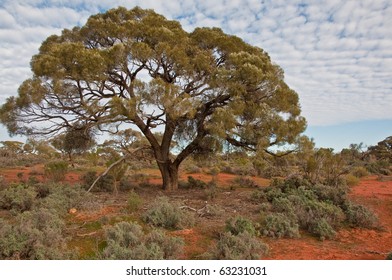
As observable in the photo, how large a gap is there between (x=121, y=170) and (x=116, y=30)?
6102mm

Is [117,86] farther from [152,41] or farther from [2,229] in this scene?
[2,229]

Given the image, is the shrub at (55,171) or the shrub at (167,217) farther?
the shrub at (55,171)

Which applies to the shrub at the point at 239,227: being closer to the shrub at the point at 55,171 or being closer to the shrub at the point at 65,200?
the shrub at the point at 65,200

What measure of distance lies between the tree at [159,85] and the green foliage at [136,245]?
4.85m

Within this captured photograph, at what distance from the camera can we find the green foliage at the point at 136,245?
20.0 feet

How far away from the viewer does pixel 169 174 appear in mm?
15086

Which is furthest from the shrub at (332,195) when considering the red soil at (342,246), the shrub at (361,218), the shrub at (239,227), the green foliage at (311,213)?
the shrub at (239,227)

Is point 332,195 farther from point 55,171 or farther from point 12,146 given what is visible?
point 12,146

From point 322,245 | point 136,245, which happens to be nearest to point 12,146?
point 136,245

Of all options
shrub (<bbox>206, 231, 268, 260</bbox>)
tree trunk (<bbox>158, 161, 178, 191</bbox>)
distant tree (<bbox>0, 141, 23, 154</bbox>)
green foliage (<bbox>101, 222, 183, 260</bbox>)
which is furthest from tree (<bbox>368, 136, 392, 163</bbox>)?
distant tree (<bbox>0, 141, 23, 154</bbox>)

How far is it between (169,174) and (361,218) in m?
8.08

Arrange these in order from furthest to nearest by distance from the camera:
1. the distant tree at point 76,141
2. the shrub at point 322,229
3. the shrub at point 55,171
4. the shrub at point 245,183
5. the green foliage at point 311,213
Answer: the shrub at point 245,183, the shrub at point 55,171, the distant tree at point 76,141, the green foliage at point 311,213, the shrub at point 322,229

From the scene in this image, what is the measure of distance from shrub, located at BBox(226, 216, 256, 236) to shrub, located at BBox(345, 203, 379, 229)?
3.52m

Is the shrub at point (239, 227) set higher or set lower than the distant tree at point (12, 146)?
lower
